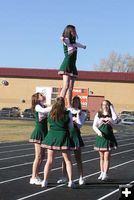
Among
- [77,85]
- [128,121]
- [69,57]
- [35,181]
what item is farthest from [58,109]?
[77,85]

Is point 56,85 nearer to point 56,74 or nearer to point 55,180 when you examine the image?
point 56,74

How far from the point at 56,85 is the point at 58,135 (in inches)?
2654

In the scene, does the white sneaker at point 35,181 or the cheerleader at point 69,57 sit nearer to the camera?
the cheerleader at point 69,57

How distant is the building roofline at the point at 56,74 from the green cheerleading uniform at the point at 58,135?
6629 centimetres

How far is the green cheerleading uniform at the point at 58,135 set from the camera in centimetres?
1015

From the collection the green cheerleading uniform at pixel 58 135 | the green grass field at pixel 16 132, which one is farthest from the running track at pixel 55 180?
the green grass field at pixel 16 132

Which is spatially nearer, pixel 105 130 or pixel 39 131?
pixel 39 131

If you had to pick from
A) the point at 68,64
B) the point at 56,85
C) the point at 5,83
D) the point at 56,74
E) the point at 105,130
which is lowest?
the point at 5,83

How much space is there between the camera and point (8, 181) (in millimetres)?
11039

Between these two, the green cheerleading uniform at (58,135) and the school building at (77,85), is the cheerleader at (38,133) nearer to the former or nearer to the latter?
the green cheerleading uniform at (58,135)

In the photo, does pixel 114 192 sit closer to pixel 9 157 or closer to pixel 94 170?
pixel 94 170

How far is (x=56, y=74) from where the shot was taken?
3024 inches

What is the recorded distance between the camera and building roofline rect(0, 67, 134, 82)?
76688mm

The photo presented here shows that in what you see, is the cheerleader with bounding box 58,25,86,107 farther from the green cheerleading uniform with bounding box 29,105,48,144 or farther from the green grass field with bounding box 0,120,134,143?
the green grass field with bounding box 0,120,134,143
